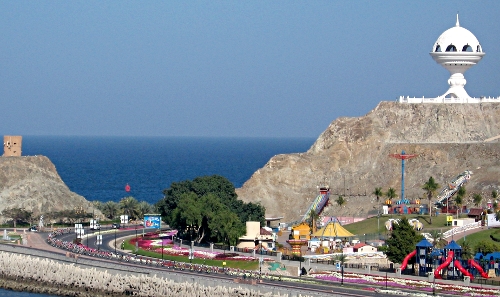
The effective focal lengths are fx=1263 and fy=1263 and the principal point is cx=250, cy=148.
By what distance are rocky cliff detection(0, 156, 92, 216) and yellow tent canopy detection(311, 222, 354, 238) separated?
129 feet

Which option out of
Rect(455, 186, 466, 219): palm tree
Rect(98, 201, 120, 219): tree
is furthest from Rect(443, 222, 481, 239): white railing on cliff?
Rect(98, 201, 120, 219): tree

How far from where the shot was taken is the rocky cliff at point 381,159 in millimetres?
167125

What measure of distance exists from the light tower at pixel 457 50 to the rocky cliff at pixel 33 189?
53.7 metres

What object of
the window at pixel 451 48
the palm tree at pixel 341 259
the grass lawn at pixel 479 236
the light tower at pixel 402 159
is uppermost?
the window at pixel 451 48

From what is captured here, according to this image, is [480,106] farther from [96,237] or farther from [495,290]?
[495,290]

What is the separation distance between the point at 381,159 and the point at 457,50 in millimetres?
18945

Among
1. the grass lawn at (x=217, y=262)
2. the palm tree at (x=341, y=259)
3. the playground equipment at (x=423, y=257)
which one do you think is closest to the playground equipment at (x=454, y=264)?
the playground equipment at (x=423, y=257)

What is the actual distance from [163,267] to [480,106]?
273 ft

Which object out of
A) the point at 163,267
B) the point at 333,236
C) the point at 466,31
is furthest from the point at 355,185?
the point at 163,267

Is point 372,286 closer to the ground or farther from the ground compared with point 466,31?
closer to the ground

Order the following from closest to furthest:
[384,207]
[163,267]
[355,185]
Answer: [163,267] < [384,207] < [355,185]

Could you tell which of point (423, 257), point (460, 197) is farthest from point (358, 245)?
point (460, 197)

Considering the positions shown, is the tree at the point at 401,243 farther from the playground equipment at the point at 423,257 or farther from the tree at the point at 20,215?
the tree at the point at 20,215

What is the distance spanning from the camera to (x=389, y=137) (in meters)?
180
